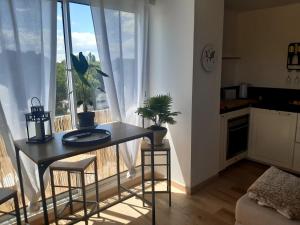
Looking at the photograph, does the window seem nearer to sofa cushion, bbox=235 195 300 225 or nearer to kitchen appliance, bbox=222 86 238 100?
sofa cushion, bbox=235 195 300 225

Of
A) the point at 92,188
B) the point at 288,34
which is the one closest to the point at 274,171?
the point at 92,188

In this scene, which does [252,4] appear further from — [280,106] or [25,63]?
[25,63]

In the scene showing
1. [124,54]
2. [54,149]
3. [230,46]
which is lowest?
[54,149]

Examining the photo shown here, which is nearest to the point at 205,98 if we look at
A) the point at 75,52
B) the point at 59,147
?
the point at 75,52

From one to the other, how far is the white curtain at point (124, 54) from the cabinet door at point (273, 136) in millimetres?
1766

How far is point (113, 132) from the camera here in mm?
2150

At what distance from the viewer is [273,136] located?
342 centimetres

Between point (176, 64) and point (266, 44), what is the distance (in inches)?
74.8

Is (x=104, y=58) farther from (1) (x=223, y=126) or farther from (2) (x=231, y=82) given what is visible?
(2) (x=231, y=82)

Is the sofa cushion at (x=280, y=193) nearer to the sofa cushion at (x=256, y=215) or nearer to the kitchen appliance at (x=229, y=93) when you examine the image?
the sofa cushion at (x=256, y=215)

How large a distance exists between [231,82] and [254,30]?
2.92ft

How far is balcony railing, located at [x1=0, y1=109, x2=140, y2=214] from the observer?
81.8 inches

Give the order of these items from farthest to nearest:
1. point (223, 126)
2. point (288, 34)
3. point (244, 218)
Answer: point (288, 34)
point (223, 126)
point (244, 218)

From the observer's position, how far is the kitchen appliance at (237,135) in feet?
10.9
